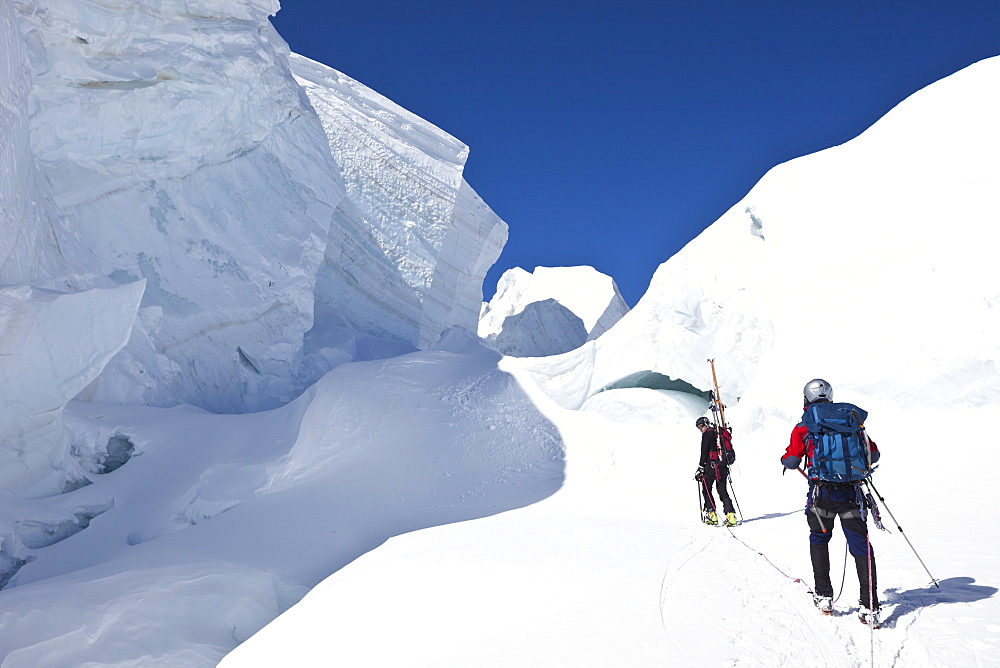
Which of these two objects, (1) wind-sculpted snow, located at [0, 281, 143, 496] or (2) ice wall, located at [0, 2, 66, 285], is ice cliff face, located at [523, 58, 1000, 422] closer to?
(1) wind-sculpted snow, located at [0, 281, 143, 496]

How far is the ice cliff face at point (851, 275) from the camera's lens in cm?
779

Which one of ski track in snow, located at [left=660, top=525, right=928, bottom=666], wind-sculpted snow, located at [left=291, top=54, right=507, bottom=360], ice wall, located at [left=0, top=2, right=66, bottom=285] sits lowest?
ski track in snow, located at [left=660, top=525, right=928, bottom=666]

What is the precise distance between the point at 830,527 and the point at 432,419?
7.08 meters

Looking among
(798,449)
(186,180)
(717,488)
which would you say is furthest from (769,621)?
(186,180)

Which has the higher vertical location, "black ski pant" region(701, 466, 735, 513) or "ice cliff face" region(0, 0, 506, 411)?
"ice cliff face" region(0, 0, 506, 411)

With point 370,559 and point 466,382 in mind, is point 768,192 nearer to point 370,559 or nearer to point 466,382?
point 466,382

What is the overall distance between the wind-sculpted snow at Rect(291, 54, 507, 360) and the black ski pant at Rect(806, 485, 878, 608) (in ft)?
44.3

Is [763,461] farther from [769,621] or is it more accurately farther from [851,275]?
[769,621]

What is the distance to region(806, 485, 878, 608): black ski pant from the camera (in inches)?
137

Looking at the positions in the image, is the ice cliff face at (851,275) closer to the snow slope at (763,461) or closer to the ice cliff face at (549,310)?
the snow slope at (763,461)

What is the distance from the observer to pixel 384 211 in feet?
53.8

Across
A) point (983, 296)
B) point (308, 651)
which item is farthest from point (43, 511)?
point (983, 296)

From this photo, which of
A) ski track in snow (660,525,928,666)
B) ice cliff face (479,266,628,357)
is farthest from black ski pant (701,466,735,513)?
ice cliff face (479,266,628,357)

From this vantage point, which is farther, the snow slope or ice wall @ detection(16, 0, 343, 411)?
ice wall @ detection(16, 0, 343, 411)
